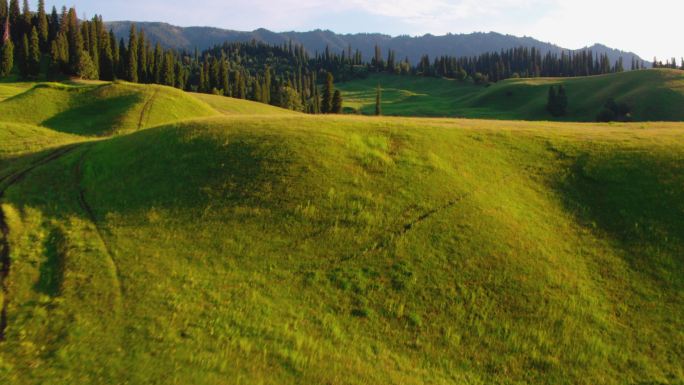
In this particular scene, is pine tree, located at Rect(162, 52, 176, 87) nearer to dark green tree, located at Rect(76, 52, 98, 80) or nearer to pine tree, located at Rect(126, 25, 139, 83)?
pine tree, located at Rect(126, 25, 139, 83)

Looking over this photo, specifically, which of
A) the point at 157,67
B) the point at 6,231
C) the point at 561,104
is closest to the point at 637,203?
the point at 6,231

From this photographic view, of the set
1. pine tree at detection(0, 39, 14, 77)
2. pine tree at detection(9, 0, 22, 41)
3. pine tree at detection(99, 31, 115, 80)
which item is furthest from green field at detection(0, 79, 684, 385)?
pine tree at detection(9, 0, 22, 41)

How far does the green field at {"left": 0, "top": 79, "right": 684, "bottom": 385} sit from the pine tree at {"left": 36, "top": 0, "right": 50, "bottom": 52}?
119m

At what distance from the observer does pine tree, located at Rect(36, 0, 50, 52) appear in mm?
128375

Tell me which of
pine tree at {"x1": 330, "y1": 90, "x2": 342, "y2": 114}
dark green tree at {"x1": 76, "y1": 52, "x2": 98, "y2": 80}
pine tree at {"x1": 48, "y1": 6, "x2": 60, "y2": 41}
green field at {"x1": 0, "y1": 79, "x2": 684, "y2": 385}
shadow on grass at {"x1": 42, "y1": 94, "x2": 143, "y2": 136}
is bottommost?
green field at {"x1": 0, "y1": 79, "x2": 684, "y2": 385}

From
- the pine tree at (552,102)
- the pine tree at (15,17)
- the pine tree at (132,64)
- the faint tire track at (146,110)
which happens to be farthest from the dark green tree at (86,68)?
the pine tree at (552,102)

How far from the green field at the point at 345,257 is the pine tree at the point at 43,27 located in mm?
118534

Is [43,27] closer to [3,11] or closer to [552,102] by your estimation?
[3,11]

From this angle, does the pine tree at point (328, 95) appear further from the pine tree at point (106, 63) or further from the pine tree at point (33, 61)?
the pine tree at point (33, 61)

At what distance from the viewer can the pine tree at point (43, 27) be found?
128 metres

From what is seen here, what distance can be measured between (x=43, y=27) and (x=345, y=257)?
486ft

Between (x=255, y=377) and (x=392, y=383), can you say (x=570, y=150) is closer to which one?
(x=392, y=383)

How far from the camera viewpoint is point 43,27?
13025 centimetres

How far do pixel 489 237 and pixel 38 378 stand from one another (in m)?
19.0
